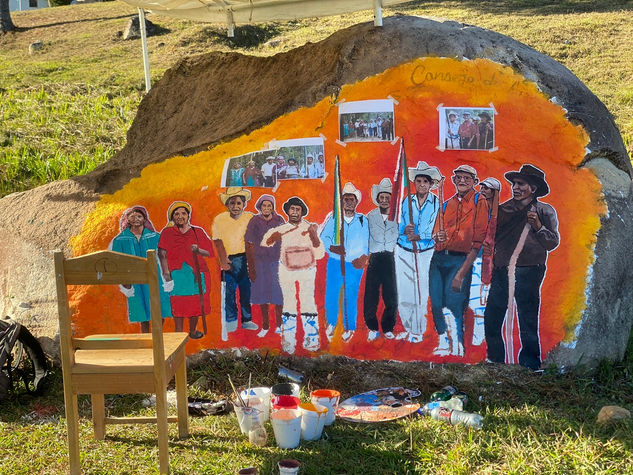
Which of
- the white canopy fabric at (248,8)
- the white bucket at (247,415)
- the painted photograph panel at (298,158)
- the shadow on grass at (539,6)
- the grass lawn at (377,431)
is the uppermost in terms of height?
the shadow on grass at (539,6)

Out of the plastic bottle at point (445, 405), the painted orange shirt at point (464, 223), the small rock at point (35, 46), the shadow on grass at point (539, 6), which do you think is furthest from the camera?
the small rock at point (35, 46)

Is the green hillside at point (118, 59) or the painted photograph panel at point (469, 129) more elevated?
the green hillside at point (118, 59)

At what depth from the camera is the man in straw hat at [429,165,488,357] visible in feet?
16.7

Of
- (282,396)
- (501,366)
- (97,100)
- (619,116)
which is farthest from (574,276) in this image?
(97,100)

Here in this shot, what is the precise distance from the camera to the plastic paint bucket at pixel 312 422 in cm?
416

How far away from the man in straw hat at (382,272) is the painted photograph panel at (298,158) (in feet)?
1.71

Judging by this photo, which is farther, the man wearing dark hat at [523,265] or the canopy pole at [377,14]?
the canopy pole at [377,14]

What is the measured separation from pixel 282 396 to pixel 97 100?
772 cm

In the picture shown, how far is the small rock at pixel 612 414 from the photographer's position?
13.9 feet

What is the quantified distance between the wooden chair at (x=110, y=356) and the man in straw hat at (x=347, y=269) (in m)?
1.52

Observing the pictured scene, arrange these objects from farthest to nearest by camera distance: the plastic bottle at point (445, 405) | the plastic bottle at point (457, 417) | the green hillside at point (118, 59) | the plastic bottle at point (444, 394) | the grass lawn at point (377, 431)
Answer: the green hillside at point (118, 59), the plastic bottle at point (444, 394), the plastic bottle at point (445, 405), the plastic bottle at point (457, 417), the grass lawn at point (377, 431)

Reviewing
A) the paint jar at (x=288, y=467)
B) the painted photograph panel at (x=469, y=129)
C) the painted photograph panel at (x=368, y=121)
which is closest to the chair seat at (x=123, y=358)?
the paint jar at (x=288, y=467)

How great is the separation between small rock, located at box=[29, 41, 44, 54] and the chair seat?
12.8 metres

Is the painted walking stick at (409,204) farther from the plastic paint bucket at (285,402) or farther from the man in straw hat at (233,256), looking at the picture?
the plastic paint bucket at (285,402)
